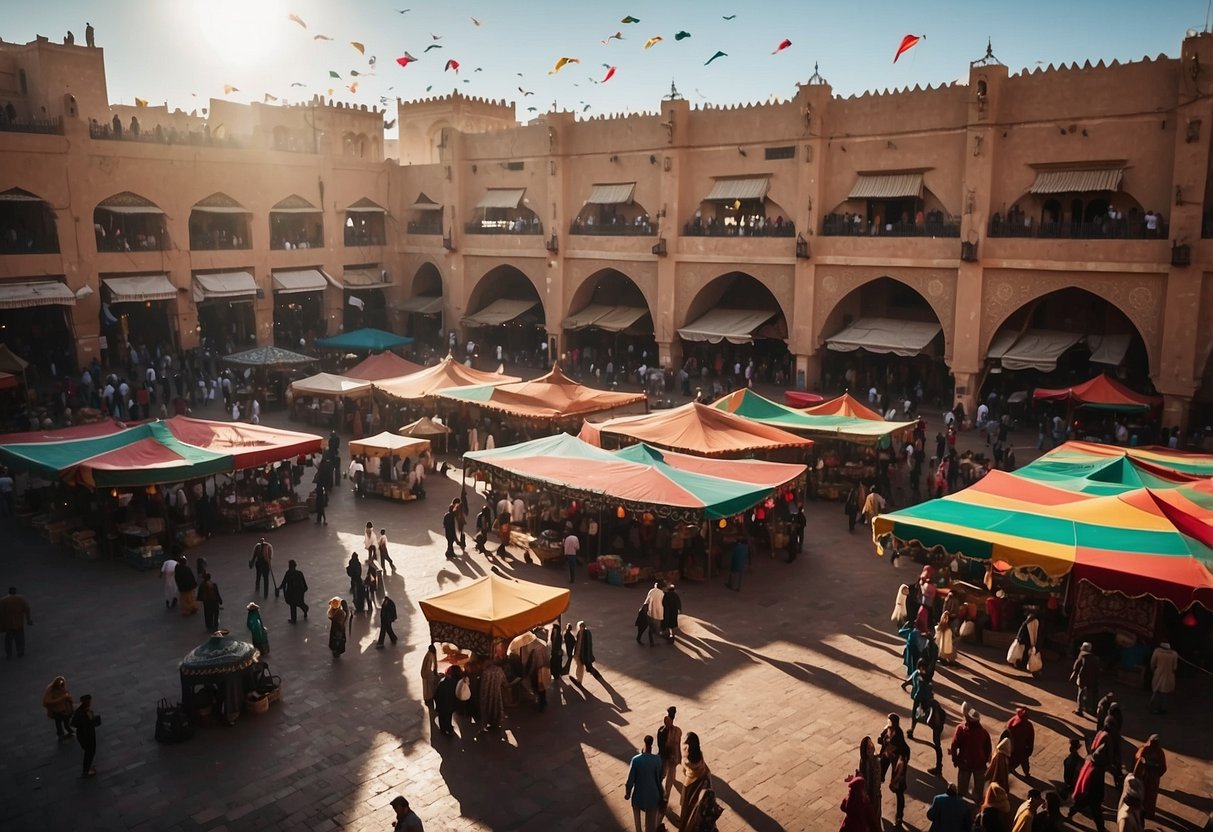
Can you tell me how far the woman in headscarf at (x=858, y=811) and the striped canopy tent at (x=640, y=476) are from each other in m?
6.57

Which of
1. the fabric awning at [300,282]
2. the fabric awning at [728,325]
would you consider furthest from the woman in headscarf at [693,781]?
the fabric awning at [300,282]

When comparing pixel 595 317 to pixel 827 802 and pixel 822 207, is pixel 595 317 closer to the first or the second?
pixel 822 207

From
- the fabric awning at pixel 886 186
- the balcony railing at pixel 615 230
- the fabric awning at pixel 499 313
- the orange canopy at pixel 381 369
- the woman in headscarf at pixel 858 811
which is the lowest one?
the woman in headscarf at pixel 858 811

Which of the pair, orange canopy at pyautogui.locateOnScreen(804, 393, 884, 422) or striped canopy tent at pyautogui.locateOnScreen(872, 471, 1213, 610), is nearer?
striped canopy tent at pyautogui.locateOnScreen(872, 471, 1213, 610)

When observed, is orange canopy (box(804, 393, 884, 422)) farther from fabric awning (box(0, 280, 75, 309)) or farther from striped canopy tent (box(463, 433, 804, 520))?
fabric awning (box(0, 280, 75, 309))

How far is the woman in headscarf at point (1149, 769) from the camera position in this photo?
27.7ft

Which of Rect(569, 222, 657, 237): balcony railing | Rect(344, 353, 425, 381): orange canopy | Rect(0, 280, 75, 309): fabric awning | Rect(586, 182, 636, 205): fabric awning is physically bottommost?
Rect(344, 353, 425, 381): orange canopy

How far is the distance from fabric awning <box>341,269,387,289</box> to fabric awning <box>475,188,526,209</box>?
18.5 feet

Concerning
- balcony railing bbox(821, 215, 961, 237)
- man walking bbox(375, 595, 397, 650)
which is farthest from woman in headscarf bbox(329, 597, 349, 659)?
balcony railing bbox(821, 215, 961, 237)

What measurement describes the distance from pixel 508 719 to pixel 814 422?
37.1 feet

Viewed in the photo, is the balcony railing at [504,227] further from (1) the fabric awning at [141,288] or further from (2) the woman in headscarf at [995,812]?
(2) the woman in headscarf at [995,812]

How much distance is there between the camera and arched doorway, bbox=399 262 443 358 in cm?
3856

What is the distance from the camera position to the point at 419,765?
31.4 feet

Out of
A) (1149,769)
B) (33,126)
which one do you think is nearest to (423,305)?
(33,126)
